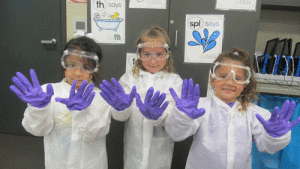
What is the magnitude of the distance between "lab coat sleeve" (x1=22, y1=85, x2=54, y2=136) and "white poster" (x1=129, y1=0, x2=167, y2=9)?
118cm

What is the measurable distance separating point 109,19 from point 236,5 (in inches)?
46.3

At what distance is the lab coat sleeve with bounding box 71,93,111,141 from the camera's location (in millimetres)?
1004

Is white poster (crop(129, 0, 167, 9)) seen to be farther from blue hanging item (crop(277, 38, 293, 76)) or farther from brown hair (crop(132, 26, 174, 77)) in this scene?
blue hanging item (crop(277, 38, 293, 76))

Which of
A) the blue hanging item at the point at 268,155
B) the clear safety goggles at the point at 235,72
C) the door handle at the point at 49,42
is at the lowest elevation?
Result: the blue hanging item at the point at 268,155

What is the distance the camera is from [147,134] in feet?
4.19

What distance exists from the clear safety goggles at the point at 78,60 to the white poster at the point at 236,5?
1.23 meters

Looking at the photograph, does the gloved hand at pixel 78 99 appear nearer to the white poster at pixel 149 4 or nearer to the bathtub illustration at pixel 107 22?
the bathtub illustration at pixel 107 22

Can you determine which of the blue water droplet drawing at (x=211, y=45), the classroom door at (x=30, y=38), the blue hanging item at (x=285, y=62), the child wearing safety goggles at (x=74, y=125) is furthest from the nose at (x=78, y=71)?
the blue hanging item at (x=285, y=62)

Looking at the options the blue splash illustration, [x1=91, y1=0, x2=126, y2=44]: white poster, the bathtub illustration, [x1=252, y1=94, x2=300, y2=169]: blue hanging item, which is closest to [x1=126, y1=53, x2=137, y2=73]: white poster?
[x1=91, y1=0, x2=126, y2=44]: white poster

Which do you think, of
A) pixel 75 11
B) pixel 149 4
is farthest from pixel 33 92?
pixel 75 11

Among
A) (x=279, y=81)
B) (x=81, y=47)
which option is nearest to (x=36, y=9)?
(x=81, y=47)

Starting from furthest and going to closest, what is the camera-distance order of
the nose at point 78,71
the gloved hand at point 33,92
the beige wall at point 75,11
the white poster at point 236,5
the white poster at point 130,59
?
the beige wall at point 75,11 → the white poster at point 130,59 → the white poster at point 236,5 → the nose at point 78,71 → the gloved hand at point 33,92

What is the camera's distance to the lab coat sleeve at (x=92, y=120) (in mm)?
1004

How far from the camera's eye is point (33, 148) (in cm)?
237
